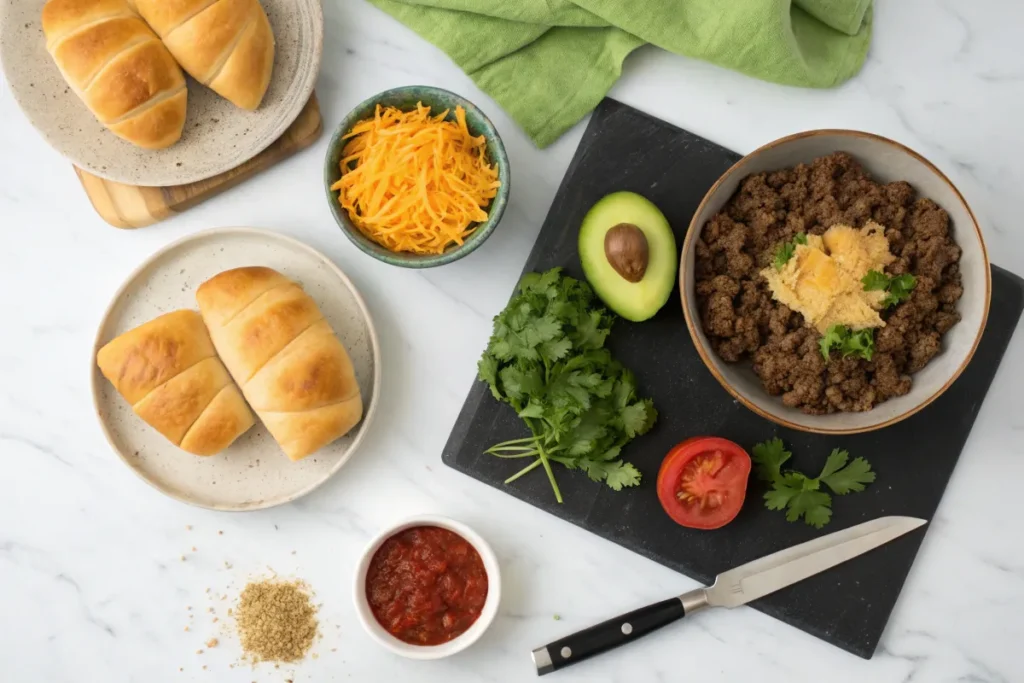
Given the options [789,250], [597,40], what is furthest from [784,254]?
[597,40]

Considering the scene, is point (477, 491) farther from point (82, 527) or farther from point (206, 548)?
point (82, 527)

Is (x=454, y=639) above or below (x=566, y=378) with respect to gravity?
below

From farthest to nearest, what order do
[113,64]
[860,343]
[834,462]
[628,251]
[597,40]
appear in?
[597,40]
[834,462]
[113,64]
[628,251]
[860,343]

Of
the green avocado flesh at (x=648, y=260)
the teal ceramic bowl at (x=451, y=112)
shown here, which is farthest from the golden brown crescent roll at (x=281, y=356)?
the green avocado flesh at (x=648, y=260)

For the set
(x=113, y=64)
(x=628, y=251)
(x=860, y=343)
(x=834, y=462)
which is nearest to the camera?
(x=860, y=343)

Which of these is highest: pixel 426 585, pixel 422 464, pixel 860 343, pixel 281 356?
pixel 860 343

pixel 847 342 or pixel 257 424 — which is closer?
pixel 847 342

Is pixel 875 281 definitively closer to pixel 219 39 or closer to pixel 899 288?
pixel 899 288

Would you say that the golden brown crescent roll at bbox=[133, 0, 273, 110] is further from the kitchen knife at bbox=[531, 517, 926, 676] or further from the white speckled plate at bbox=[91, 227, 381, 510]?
the kitchen knife at bbox=[531, 517, 926, 676]
